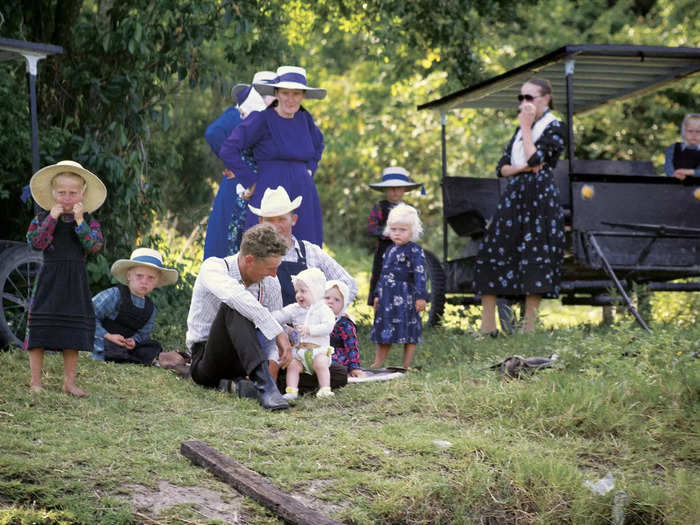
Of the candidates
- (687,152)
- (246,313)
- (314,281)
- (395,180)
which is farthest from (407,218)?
(687,152)

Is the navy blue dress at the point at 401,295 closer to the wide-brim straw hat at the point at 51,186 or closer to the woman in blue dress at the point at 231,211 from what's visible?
the woman in blue dress at the point at 231,211

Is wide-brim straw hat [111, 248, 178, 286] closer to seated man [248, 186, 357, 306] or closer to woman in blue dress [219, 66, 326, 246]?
woman in blue dress [219, 66, 326, 246]

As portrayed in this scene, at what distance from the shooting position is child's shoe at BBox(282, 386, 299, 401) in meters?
6.36

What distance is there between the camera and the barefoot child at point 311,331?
651cm

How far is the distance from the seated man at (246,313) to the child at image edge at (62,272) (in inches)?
28.8

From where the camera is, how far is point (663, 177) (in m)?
9.66

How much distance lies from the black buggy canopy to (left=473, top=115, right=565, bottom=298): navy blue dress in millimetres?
564

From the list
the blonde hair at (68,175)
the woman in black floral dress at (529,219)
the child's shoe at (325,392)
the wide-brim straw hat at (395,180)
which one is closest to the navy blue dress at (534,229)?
the woman in black floral dress at (529,219)

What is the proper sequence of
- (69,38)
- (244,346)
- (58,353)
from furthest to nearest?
(69,38) < (58,353) < (244,346)

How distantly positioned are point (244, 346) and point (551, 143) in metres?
3.82

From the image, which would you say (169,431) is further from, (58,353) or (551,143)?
(551,143)

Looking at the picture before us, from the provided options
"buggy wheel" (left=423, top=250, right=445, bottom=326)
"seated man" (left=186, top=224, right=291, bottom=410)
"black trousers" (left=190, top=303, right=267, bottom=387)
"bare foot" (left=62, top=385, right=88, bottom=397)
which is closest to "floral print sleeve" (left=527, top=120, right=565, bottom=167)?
"buggy wheel" (left=423, top=250, right=445, bottom=326)

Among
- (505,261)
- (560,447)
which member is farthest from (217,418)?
(505,261)

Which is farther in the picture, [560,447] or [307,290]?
[307,290]
